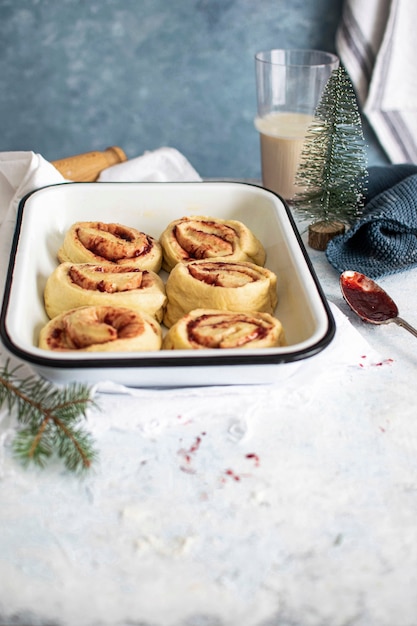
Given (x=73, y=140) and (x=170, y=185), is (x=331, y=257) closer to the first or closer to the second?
(x=170, y=185)

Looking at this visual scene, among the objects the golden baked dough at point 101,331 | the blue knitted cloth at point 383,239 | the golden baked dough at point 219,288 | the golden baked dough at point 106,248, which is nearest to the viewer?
the golden baked dough at point 101,331

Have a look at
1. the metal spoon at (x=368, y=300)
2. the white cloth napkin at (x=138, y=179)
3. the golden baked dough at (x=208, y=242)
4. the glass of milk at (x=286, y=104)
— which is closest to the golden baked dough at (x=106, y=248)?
the golden baked dough at (x=208, y=242)

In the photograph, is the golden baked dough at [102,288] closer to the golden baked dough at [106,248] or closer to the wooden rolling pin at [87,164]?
the golden baked dough at [106,248]

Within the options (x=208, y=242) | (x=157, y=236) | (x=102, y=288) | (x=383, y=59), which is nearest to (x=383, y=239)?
(x=208, y=242)

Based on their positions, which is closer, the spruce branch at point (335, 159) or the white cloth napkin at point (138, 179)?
the white cloth napkin at point (138, 179)

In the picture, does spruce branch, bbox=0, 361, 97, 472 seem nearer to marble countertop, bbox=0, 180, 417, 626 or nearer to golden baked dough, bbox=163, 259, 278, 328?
marble countertop, bbox=0, 180, 417, 626

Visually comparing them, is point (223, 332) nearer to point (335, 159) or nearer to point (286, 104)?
point (335, 159)
